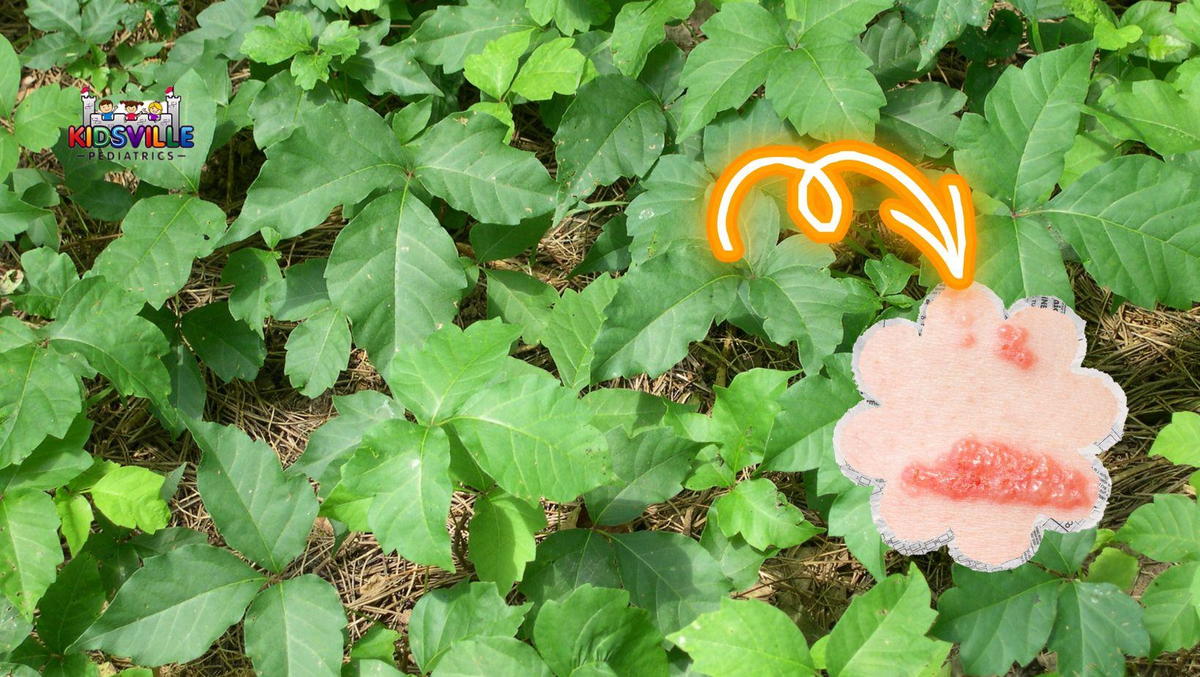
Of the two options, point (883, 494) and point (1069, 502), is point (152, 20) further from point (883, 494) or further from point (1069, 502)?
point (1069, 502)

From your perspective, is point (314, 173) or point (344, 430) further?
point (344, 430)

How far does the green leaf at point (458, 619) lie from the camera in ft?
5.32

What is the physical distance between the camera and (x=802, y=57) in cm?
173

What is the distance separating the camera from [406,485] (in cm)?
154

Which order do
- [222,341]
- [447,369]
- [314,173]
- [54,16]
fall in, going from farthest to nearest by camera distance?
1. [54,16]
2. [222,341]
3. [314,173]
4. [447,369]

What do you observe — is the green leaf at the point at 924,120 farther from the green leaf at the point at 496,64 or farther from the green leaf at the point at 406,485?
the green leaf at the point at 406,485

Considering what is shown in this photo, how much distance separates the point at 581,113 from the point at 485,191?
9.9 inches

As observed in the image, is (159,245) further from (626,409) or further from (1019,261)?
(1019,261)

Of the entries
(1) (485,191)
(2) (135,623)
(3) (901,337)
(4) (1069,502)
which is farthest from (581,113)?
(2) (135,623)

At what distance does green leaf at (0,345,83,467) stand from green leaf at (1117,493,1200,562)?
197 centimetres

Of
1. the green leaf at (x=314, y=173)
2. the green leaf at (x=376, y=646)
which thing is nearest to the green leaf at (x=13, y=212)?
the green leaf at (x=314, y=173)

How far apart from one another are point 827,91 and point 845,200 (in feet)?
0.65

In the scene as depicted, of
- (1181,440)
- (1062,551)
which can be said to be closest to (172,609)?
(1062,551)

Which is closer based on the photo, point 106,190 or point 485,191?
point 485,191
